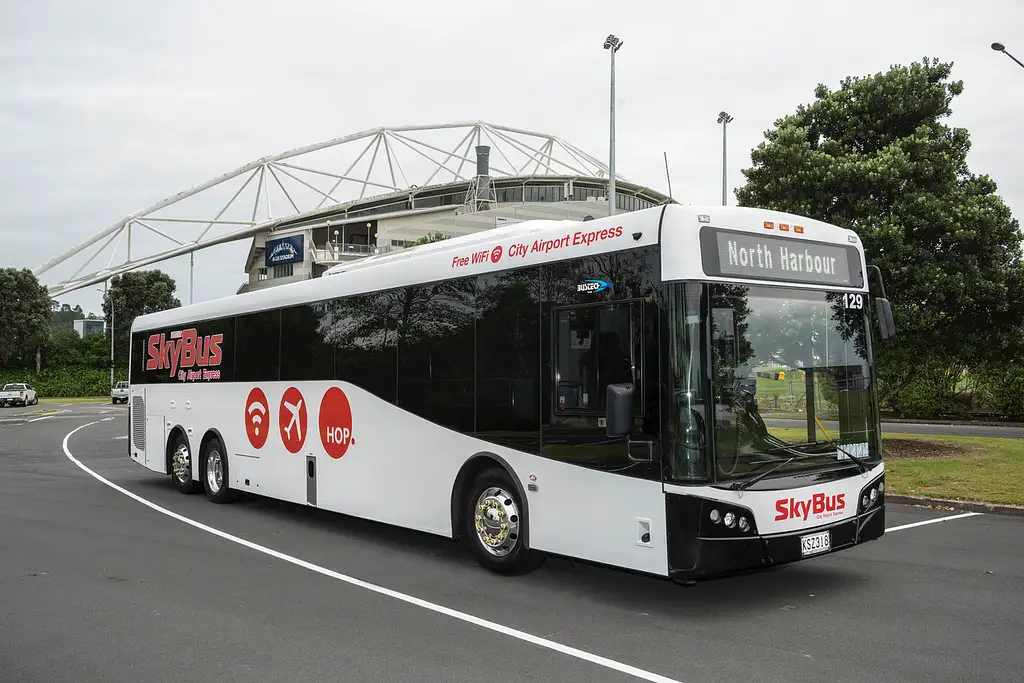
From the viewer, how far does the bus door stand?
21.2ft

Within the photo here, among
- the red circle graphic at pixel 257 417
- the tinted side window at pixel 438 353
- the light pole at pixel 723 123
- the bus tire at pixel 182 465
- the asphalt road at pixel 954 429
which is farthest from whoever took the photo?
the light pole at pixel 723 123

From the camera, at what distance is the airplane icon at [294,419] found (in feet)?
35.8

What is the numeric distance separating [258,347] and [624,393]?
22.8ft

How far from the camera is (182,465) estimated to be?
45.8ft

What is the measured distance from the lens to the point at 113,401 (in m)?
63.5

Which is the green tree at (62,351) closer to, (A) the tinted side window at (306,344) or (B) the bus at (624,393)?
(A) the tinted side window at (306,344)

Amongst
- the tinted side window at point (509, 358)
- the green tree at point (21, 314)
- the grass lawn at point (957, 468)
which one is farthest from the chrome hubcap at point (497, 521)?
the green tree at point (21, 314)

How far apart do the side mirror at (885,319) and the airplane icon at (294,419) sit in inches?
262

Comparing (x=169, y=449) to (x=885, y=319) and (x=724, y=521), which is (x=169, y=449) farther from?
(x=885, y=319)

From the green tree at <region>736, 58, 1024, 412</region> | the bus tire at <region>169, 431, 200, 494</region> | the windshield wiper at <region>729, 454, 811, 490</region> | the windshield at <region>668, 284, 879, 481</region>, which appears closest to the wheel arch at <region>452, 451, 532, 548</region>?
the windshield at <region>668, 284, 879, 481</region>

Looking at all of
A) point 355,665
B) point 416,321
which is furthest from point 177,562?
point 355,665

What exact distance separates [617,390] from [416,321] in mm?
3219

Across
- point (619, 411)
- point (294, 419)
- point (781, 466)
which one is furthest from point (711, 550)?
point (294, 419)

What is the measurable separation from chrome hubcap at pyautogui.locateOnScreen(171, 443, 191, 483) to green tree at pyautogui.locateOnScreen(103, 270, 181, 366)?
259 feet
